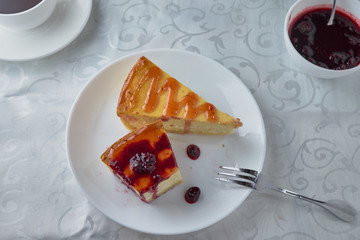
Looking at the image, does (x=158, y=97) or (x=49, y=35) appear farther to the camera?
(x=49, y=35)

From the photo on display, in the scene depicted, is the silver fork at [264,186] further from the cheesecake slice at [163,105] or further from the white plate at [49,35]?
the white plate at [49,35]

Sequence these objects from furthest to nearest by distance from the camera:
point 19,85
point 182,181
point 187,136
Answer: point 19,85 < point 187,136 < point 182,181

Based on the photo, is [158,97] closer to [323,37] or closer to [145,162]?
[145,162]

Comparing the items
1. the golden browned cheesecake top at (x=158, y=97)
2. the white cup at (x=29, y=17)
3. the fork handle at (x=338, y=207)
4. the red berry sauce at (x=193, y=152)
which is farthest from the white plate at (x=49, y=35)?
the fork handle at (x=338, y=207)

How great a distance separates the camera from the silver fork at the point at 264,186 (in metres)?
1.78

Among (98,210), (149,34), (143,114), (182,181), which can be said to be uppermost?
(149,34)

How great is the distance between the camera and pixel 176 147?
1932 millimetres

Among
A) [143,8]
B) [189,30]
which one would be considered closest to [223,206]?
[189,30]

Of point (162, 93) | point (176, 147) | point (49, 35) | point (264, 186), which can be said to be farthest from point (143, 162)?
point (49, 35)

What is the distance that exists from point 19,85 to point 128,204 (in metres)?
0.97

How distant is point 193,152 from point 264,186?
0.39 m

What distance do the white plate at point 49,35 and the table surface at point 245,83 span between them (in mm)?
116

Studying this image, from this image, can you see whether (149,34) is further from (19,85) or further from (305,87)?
(305,87)

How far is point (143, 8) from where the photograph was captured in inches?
91.9
